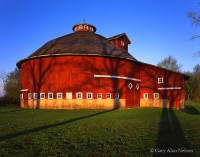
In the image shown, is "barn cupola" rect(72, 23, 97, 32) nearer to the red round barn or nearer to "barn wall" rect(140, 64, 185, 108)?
the red round barn

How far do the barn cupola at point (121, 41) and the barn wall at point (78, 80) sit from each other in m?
9.34

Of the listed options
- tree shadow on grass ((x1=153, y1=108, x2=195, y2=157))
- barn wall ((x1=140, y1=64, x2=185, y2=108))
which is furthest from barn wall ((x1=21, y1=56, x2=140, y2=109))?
tree shadow on grass ((x1=153, y1=108, x2=195, y2=157))

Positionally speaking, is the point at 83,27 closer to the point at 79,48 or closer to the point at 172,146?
the point at 79,48

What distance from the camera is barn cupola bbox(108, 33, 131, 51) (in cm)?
3828

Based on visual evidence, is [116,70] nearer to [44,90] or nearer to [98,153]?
[44,90]

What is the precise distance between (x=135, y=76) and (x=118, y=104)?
6.02 meters

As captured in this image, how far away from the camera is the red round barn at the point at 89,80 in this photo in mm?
27562

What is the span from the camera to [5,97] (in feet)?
137

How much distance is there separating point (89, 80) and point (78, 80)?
1.39m

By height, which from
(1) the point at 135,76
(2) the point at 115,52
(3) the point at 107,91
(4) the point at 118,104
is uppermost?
(2) the point at 115,52

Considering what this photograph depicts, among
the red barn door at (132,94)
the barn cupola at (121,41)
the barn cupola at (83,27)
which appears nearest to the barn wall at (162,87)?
the red barn door at (132,94)

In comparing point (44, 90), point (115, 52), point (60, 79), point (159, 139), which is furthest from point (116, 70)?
point (159, 139)

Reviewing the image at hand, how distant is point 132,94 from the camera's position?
102 ft

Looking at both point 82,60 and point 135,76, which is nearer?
point 82,60
